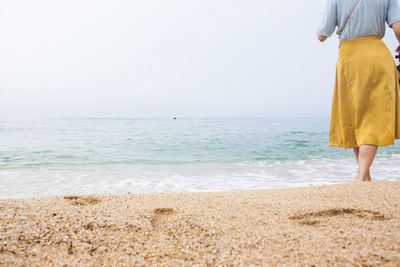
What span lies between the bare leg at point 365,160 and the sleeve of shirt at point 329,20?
115 cm

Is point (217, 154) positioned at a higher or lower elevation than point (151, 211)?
lower

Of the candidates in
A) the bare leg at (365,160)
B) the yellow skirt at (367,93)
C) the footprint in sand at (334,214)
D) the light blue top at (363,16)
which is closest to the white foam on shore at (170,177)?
the bare leg at (365,160)

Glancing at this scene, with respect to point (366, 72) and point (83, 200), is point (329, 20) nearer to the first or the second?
point (366, 72)

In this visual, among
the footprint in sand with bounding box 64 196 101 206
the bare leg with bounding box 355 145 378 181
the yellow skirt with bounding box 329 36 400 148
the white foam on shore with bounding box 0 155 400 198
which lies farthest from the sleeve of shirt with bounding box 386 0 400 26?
the footprint in sand with bounding box 64 196 101 206

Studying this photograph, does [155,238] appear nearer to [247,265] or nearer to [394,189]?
[247,265]

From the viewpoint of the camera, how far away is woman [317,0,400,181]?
7.80ft

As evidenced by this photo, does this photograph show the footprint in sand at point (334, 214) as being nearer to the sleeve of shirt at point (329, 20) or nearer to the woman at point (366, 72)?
the woman at point (366, 72)

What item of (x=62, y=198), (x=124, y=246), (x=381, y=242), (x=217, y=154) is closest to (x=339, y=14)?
(x=381, y=242)

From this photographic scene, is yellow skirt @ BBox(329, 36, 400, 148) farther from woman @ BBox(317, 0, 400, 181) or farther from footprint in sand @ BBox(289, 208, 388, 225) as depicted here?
footprint in sand @ BBox(289, 208, 388, 225)

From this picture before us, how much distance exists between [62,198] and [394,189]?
257cm

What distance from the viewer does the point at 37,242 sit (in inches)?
47.6

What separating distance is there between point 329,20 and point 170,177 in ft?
10.1

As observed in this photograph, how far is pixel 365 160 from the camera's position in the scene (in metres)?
2.44

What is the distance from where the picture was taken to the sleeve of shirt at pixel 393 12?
7.69 feet
